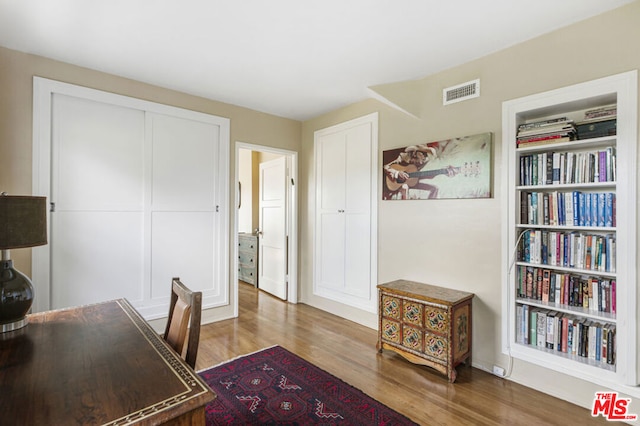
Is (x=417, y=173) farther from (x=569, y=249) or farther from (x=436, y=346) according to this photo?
(x=436, y=346)

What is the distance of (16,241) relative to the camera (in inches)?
54.7

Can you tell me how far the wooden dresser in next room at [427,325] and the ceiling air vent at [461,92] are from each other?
65.7 inches

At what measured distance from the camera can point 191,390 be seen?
96 centimetres

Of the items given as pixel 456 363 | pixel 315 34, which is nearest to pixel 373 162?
pixel 315 34

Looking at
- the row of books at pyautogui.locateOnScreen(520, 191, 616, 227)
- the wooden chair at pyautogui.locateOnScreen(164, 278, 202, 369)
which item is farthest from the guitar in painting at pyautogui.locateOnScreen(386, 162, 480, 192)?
the wooden chair at pyautogui.locateOnScreen(164, 278, 202, 369)

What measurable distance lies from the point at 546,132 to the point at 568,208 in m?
0.56

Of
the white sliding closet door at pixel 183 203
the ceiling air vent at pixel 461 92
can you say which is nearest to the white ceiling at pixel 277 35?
the ceiling air vent at pixel 461 92

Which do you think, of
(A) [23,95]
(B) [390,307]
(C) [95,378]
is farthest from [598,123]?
(A) [23,95]

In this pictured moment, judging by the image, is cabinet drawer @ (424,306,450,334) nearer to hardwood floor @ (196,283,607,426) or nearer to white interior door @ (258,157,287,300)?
hardwood floor @ (196,283,607,426)

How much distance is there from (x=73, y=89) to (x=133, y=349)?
266 centimetres

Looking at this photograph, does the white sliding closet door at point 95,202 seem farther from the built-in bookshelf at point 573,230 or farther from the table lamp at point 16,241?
the built-in bookshelf at point 573,230

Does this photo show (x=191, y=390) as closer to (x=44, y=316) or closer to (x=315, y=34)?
(x=44, y=316)

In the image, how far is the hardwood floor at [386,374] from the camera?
2006mm

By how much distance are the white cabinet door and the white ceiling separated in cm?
76
